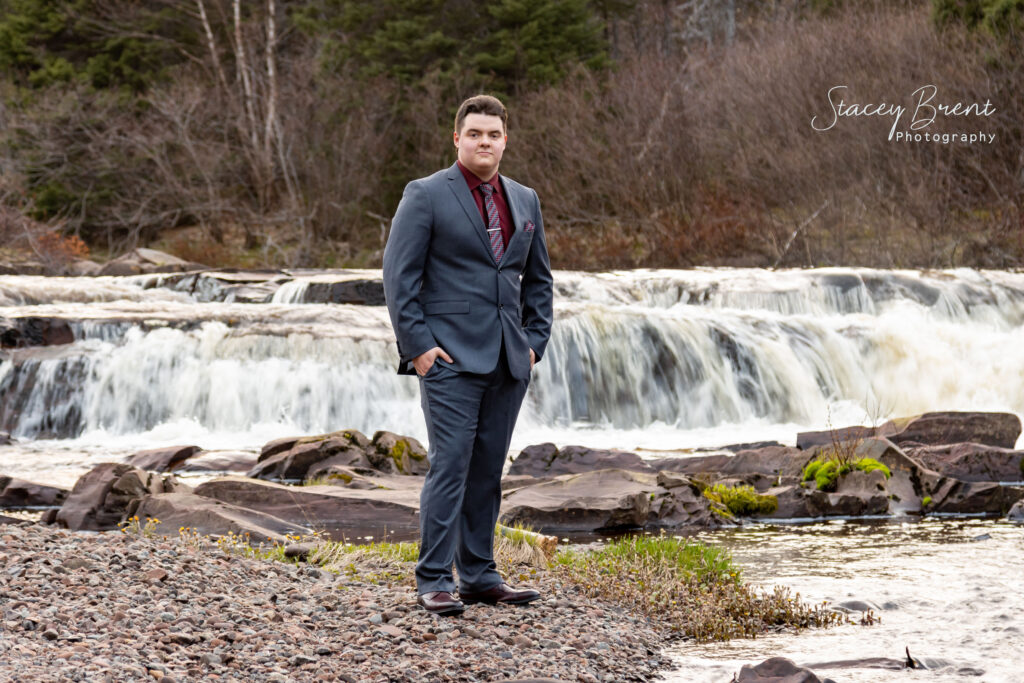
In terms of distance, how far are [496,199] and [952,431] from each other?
883 centimetres

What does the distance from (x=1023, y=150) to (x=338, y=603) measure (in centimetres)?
2321

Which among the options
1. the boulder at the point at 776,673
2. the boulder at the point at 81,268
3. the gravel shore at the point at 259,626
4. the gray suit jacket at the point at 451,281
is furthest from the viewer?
the boulder at the point at 81,268

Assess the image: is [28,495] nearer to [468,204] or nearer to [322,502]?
[322,502]

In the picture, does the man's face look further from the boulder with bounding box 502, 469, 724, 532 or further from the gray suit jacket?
the boulder with bounding box 502, 469, 724, 532

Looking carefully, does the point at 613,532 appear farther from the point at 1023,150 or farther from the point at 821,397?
the point at 1023,150

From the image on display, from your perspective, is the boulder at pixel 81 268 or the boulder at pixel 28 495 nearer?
the boulder at pixel 28 495

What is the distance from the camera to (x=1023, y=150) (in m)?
25.6

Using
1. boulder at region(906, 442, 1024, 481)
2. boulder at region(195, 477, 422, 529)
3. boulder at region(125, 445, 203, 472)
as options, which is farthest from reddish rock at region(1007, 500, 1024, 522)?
boulder at region(125, 445, 203, 472)

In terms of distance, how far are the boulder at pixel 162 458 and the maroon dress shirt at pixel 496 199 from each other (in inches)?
291

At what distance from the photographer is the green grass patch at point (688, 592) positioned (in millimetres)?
6570

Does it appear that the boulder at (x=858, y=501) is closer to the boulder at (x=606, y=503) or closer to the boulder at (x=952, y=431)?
the boulder at (x=606, y=503)

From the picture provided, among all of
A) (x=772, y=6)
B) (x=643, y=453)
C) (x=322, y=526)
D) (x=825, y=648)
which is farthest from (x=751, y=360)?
(x=772, y=6)

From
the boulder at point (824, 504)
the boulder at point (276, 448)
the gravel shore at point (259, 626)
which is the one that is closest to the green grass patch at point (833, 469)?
the boulder at point (824, 504)

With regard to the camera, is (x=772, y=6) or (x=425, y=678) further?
(x=772, y=6)
